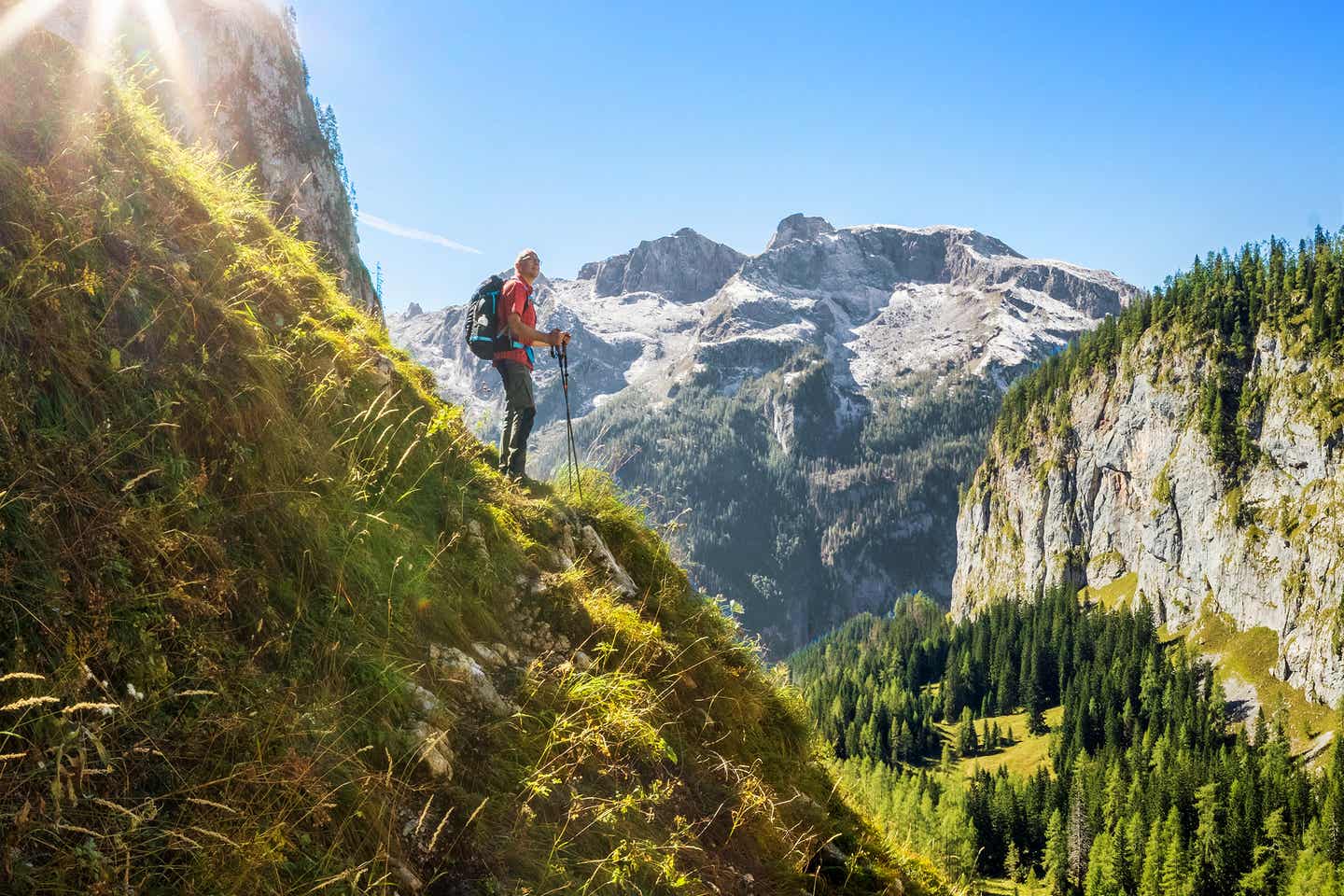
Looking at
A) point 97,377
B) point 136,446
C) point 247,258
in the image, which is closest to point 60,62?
point 247,258

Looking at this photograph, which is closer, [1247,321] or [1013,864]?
[1013,864]

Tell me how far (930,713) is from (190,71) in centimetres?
15868

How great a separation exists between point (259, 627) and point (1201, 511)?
19021 cm

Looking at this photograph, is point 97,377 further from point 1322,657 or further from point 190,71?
point 1322,657

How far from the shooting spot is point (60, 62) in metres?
5.77

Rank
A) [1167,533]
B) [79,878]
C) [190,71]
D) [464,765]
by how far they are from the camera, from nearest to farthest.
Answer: [79,878] < [464,765] < [190,71] < [1167,533]

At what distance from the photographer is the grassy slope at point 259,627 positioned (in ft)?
9.67

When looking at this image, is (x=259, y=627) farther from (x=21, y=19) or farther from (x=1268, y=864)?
(x=1268, y=864)

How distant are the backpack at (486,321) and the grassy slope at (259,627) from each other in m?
2.30

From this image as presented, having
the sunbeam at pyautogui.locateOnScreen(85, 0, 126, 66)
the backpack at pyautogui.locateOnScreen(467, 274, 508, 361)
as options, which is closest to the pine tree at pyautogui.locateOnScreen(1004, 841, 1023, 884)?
the backpack at pyautogui.locateOnScreen(467, 274, 508, 361)

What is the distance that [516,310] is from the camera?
9.66 meters

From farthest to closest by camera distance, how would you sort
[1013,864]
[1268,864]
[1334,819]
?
1. [1013,864]
2. [1334,819]
3. [1268,864]

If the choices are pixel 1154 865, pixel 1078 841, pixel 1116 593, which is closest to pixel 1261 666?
pixel 1116 593

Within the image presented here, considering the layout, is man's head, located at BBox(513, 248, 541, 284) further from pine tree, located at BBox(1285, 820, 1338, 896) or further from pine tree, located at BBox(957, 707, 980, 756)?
pine tree, located at BBox(957, 707, 980, 756)
